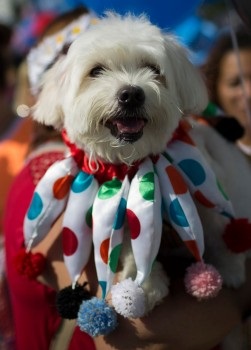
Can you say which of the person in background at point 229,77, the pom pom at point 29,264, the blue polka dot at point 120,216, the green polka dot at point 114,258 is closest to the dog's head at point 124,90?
the blue polka dot at point 120,216

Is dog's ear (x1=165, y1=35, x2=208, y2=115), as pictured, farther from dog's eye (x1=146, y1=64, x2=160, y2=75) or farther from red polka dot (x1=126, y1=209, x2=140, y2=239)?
red polka dot (x1=126, y1=209, x2=140, y2=239)

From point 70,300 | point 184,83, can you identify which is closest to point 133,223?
point 70,300

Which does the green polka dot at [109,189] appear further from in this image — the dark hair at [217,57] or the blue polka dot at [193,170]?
the dark hair at [217,57]

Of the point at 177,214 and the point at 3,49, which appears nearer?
the point at 177,214

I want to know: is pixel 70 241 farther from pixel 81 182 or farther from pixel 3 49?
pixel 3 49

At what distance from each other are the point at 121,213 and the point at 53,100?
354mm

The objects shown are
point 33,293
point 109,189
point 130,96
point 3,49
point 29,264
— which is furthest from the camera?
point 3,49

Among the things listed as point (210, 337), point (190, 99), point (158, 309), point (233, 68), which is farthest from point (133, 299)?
point (233, 68)

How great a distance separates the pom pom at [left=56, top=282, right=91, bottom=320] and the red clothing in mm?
180

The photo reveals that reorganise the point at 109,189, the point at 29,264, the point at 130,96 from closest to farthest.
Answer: the point at 130,96 → the point at 109,189 → the point at 29,264

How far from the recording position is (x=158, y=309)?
4.88 feet

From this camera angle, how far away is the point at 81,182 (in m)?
1.49

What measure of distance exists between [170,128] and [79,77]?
0.26 m

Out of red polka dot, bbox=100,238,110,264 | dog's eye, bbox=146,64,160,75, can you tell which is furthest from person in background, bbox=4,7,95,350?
dog's eye, bbox=146,64,160,75
